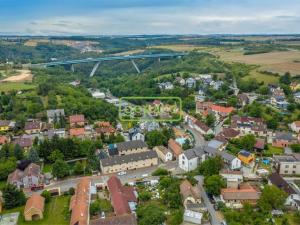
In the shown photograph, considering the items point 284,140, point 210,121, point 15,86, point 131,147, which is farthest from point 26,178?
point 15,86

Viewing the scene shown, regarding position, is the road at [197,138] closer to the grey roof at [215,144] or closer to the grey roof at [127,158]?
the grey roof at [215,144]

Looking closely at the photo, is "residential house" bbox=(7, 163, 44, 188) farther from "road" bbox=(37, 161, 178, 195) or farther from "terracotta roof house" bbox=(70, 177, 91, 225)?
"terracotta roof house" bbox=(70, 177, 91, 225)

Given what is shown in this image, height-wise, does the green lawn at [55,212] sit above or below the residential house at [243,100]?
below

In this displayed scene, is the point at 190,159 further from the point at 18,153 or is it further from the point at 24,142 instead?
the point at 24,142

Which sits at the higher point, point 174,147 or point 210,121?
point 210,121

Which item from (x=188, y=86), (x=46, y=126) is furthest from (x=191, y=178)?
(x=188, y=86)

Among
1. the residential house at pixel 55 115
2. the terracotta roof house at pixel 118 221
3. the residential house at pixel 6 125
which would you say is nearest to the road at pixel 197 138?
the residential house at pixel 55 115

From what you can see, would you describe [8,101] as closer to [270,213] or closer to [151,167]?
[151,167]
